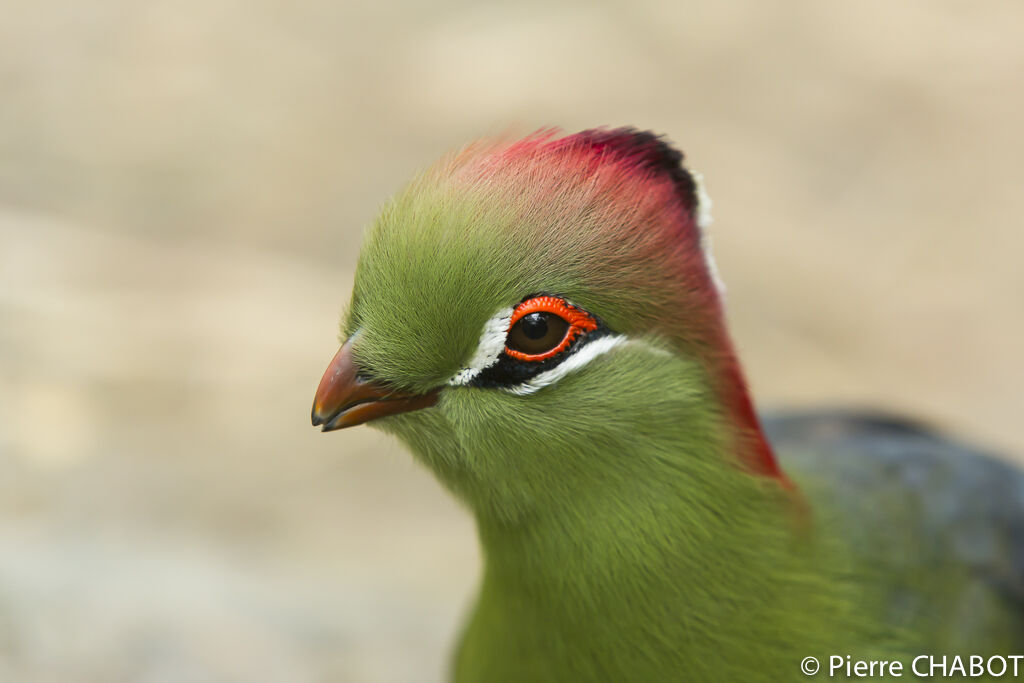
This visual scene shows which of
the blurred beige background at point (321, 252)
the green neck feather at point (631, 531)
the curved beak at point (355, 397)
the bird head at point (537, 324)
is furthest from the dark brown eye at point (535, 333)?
the blurred beige background at point (321, 252)

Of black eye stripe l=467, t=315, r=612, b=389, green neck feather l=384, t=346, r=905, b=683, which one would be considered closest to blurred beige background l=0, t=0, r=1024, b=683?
green neck feather l=384, t=346, r=905, b=683

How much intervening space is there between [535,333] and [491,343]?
10cm

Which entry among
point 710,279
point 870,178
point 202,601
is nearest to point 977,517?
point 710,279

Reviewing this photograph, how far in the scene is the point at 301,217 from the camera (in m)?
7.00

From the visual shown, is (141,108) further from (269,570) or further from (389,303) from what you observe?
(389,303)

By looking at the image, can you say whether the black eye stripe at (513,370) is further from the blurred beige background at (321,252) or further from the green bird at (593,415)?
the blurred beige background at (321,252)

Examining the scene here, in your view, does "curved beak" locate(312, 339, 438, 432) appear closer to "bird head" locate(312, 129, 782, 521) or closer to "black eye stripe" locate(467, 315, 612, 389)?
"bird head" locate(312, 129, 782, 521)

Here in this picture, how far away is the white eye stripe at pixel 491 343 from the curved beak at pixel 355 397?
0.41ft

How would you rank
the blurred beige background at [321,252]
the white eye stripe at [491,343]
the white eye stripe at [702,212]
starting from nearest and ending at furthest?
1. the white eye stripe at [491,343]
2. the white eye stripe at [702,212]
3. the blurred beige background at [321,252]

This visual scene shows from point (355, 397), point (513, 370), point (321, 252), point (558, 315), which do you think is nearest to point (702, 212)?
point (558, 315)

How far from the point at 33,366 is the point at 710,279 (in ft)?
12.2

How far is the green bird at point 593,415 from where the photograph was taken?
88.8 inches

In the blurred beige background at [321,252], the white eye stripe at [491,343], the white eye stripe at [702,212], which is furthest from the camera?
the blurred beige background at [321,252]

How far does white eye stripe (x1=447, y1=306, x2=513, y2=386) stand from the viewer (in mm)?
2229
